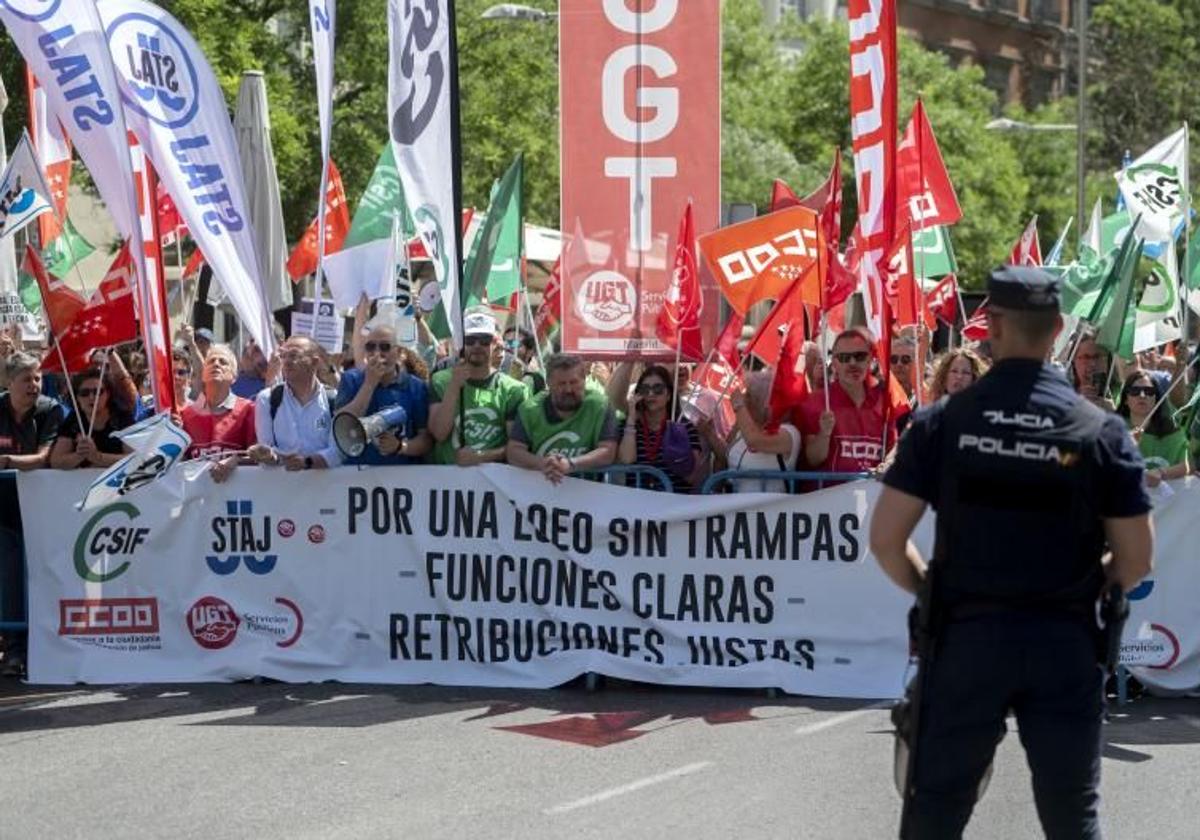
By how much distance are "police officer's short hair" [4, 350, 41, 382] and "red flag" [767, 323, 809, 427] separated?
3.87 m

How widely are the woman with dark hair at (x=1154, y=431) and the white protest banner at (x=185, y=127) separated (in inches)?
184

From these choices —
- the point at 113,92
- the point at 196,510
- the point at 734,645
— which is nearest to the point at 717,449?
the point at 734,645

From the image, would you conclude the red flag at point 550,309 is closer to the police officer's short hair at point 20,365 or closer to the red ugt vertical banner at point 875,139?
the red ugt vertical banner at point 875,139

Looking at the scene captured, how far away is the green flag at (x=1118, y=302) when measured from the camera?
39.2ft

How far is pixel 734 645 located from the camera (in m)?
10.5

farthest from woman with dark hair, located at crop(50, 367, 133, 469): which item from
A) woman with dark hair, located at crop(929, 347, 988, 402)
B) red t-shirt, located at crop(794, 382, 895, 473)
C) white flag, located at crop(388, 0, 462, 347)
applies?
woman with dark hair, located at crop(929, 347, 988, 402)

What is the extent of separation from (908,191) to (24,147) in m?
6.09

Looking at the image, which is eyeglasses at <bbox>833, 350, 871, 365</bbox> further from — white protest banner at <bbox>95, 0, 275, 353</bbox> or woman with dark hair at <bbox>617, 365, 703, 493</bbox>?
white protest banner at <bbox>95, 0, 275, 353</bbox>

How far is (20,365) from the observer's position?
11.2 m

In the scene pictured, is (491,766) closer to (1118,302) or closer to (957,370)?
(957,370)

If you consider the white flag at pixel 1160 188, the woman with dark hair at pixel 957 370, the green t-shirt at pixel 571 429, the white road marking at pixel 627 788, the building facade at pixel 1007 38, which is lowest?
the white road marking at pixel 627 788

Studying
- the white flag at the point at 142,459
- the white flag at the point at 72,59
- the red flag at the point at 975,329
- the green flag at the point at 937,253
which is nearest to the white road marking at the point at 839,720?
the white flag at the point at 142,459

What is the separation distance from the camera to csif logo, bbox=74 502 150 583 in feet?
36.1

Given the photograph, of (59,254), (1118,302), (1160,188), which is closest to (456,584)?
(1118,302)
